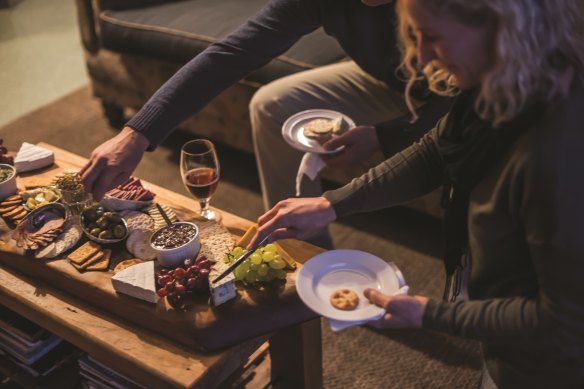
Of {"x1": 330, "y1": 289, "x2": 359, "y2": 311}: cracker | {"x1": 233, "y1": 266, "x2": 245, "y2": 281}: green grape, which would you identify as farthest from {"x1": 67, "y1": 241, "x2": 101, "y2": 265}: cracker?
{"x1": 330, "y1": 289, "x2": 359, "y2": 311}: cracker

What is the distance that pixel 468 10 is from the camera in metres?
0.88

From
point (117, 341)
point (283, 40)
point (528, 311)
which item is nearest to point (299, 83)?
point (283, 40)

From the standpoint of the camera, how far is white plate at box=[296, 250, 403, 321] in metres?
1.13

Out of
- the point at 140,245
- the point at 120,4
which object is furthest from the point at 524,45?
the point at 120,4

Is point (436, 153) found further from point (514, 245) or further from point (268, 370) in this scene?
point (268, 370)

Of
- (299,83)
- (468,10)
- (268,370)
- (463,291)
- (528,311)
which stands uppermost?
(468,10)

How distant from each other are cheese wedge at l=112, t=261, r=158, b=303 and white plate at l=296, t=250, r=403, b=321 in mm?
301

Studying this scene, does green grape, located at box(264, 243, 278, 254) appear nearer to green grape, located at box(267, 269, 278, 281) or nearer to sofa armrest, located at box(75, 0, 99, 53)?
green grape, located at box(267, 269, 278, 281)

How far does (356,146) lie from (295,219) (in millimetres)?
582

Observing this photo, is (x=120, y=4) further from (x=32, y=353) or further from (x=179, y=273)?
(x=179, y=273)

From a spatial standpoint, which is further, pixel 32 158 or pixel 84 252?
pixel 32 158

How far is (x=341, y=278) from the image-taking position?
1.20 m

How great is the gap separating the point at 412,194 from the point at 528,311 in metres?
0.41

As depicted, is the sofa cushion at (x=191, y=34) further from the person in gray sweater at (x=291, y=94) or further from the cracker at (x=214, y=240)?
the cracker at (x=214, y=240)
